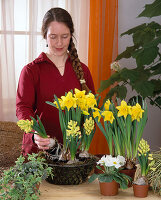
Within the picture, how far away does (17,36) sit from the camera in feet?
11.2

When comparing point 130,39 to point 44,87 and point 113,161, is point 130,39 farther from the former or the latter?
point 113,161

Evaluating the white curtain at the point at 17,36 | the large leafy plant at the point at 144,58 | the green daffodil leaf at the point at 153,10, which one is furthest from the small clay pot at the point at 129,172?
the white curtain at the point at 17,36

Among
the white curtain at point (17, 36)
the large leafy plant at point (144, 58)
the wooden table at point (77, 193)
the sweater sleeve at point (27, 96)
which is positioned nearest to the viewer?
the wooden table at point (77, 193)

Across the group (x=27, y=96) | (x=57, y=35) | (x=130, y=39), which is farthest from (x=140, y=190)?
(x=130, y=39)

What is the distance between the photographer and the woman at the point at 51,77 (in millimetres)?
1999

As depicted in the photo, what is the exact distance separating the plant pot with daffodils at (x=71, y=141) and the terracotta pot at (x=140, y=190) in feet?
0.74

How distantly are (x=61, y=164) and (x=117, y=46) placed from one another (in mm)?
2303

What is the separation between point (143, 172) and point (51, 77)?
34.4 inches

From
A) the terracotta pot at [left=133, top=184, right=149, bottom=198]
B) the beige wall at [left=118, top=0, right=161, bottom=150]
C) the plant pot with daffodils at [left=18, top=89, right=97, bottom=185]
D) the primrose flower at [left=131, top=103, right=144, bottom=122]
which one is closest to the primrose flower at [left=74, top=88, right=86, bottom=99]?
the plant pot with daffodils at [left=18, top=89, right=97, bottom=185]

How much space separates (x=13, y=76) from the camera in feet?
11.1

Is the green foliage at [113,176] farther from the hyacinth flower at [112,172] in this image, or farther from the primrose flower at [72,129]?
the primrose flower at [72,129]

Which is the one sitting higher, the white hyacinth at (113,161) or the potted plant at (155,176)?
the white hyacinth at (113,161)

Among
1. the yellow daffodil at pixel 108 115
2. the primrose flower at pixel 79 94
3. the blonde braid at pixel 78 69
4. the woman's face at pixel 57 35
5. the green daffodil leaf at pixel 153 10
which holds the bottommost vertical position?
the yellow daffodil at pixel 108 115

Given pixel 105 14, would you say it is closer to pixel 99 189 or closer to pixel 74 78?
pixel 74 78
